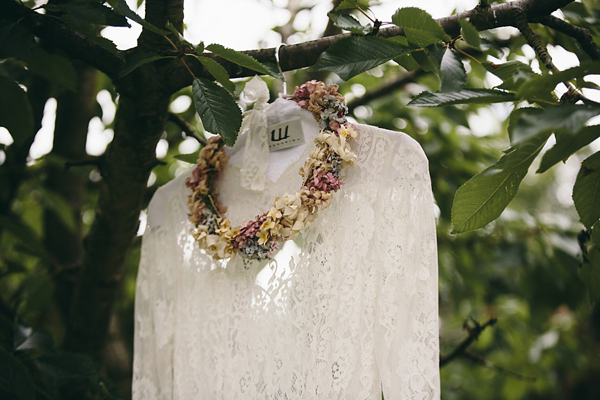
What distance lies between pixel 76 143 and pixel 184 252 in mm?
929

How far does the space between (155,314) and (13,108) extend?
518 mm

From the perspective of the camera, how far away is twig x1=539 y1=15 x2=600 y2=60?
0.68 metres

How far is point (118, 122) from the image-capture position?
915 mm

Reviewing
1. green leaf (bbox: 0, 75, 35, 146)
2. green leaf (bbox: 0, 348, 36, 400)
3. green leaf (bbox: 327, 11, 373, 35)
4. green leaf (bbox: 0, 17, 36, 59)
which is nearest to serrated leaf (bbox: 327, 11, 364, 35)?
green leaf (bbox: 327, 11, 373, 35)

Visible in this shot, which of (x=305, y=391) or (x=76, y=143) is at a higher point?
(x=76, y=143)

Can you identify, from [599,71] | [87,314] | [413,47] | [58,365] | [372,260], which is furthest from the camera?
[87,314]

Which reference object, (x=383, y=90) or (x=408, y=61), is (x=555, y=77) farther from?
(x=383, y=90)

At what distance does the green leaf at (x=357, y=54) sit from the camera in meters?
0.63

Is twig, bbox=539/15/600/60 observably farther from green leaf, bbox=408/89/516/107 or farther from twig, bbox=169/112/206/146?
twig, bbox=169/112/206/146

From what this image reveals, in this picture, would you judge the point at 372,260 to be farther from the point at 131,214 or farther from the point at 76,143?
the point at 76,143

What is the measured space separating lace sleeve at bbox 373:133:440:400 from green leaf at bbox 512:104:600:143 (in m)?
0.29

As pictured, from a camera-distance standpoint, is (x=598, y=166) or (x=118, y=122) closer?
(x=598, y=166)

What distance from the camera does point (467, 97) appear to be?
528mm

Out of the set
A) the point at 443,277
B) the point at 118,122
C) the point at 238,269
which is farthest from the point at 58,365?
the point at 443,277
